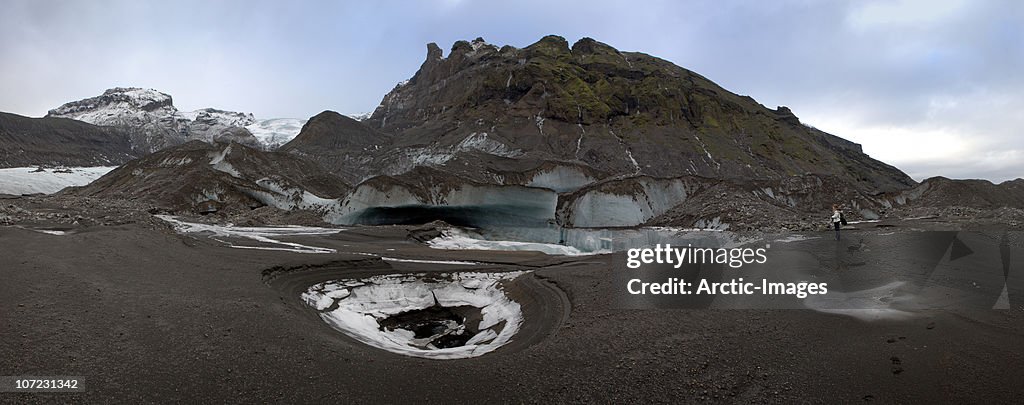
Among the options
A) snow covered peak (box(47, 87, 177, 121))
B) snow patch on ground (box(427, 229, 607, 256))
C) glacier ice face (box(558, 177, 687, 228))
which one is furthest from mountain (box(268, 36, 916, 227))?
snow covered peak (box(47, 87, 177, 121))

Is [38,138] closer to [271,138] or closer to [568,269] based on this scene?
[271,138]

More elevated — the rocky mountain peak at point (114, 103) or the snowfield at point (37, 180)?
the rocky mountain peak at point (114, 103)

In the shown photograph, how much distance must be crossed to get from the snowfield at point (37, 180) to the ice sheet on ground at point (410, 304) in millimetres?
44912

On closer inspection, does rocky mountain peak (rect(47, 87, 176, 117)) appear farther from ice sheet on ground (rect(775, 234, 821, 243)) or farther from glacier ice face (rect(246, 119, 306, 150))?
ice sheet on ground (rect(775, 234, 821, 243))

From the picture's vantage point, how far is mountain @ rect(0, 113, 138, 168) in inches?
2484

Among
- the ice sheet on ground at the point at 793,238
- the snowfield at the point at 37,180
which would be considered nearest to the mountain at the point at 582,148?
the ice sheet on ground at the point at 793,238

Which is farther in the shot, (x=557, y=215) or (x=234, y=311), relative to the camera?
(x=557, y=215)

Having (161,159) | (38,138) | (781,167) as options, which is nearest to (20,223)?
(161,159)

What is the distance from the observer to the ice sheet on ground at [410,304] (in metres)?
6.92

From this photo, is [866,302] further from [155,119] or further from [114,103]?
[114,103]

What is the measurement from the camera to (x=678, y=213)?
2467cm

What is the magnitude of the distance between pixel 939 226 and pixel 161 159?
4937cm

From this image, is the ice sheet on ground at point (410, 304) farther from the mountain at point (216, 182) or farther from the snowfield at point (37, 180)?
the snowfield at point (37, 180)

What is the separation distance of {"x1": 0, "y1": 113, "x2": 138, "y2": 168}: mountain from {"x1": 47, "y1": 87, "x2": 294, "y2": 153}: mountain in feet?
65.3
